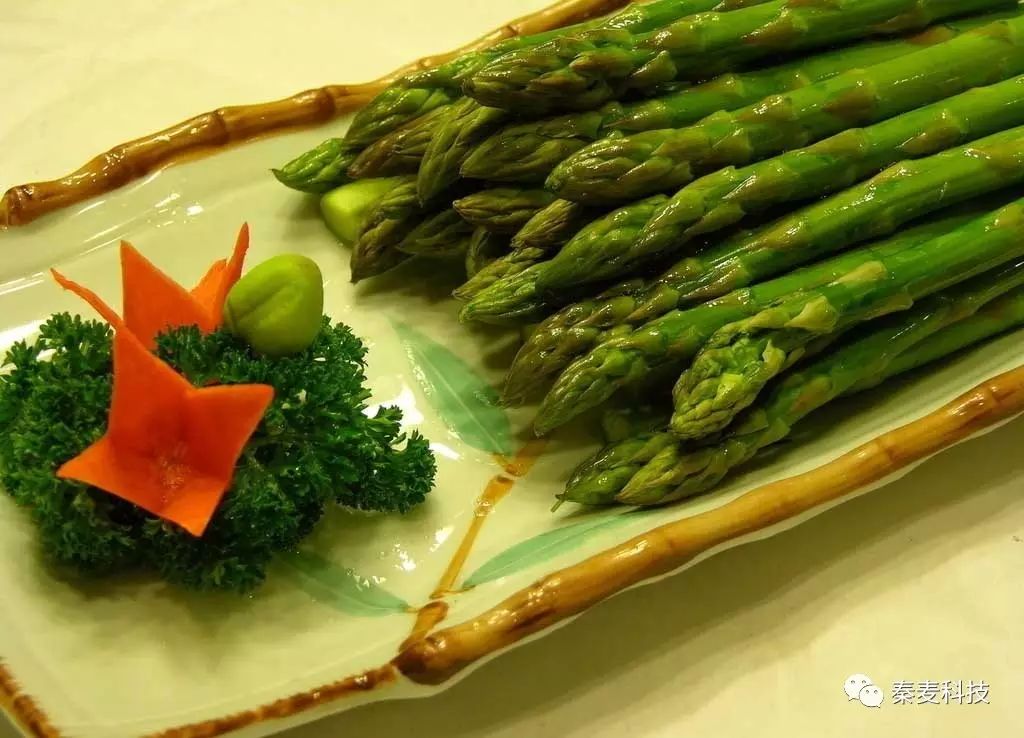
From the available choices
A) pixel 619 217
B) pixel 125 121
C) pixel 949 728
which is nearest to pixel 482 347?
pixel 619 217

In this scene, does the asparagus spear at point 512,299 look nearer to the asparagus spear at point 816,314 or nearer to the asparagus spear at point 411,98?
the asparagus spear at point 816,314

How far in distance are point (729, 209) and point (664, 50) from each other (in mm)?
368

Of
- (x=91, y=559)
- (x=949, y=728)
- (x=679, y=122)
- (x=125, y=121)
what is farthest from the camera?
(x=125, y=121)

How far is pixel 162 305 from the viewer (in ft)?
5.33

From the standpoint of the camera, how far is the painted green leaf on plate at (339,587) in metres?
1.64

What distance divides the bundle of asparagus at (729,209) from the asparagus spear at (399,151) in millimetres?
58

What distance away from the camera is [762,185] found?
179 centimetres

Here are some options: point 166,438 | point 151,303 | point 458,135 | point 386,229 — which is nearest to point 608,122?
point 458,135

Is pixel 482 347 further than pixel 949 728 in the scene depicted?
Yes

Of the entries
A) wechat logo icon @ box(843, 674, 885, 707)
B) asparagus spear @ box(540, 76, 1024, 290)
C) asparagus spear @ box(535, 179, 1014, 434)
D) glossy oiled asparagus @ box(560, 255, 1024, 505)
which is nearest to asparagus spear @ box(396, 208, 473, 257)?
asparagus spear @ box(540, 76, 1024, 290)

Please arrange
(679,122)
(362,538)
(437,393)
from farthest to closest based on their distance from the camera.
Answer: (437,393), (679,122), (362,538)

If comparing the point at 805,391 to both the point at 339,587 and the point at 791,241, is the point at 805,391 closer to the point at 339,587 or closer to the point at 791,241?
the point at 791,241

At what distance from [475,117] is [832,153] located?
2.34 feet

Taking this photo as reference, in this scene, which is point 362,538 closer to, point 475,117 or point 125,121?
point 475,117
